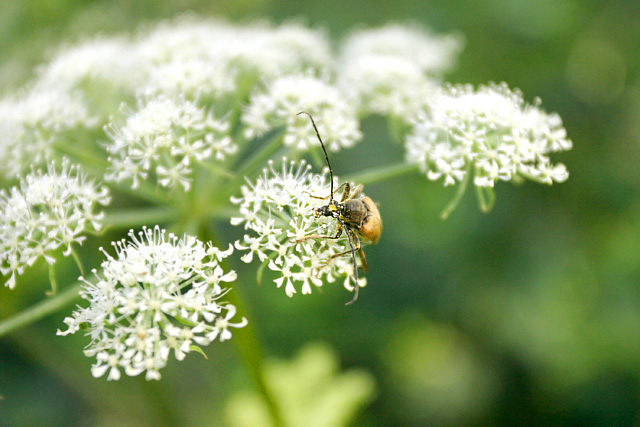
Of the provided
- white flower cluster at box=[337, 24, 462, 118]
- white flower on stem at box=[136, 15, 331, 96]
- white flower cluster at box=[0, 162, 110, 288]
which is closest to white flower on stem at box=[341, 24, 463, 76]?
white flower cluster at box=[337, 24, 462, 118]

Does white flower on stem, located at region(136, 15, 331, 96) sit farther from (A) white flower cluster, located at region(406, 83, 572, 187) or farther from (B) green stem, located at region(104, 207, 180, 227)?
(A) white flower cluster, located at region(406, 83, 572, 187)

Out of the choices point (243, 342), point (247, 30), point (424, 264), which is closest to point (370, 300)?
point (424, 264)

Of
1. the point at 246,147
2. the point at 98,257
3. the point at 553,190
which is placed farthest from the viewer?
the point at 246,147

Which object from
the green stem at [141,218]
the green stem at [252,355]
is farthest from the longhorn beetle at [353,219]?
the green stem at [141,218]

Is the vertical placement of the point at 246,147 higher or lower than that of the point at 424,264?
higher

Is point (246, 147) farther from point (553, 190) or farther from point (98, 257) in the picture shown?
point (553, 190)

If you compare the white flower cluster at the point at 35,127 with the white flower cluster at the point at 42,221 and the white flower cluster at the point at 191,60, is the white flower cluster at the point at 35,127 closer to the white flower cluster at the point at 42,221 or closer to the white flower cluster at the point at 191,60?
the white flower cluster at the point at 191,60
